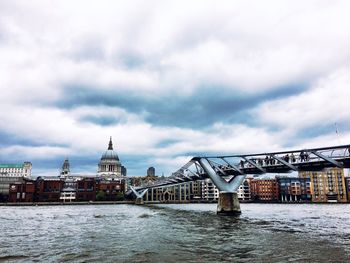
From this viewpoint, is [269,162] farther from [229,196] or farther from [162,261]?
[162,261]

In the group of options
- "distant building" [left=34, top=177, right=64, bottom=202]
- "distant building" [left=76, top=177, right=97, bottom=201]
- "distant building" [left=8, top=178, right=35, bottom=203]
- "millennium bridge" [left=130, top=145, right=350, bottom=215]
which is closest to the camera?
"millennium bridge" [left=130, top=145, right=350, bottom=215]

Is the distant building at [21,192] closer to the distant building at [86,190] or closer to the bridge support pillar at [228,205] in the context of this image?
the distant building at [86,190]

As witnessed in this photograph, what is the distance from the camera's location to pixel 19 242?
24.1m

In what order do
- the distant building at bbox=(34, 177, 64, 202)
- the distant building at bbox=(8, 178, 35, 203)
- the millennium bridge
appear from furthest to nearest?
1. the distant building at bbox=(34, 177, 64, 202)
2. the distant building at bbox=(8, 178, 35, 203)
3. the millennium bridge

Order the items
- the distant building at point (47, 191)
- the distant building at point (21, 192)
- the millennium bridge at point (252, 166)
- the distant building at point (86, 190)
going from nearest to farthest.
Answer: the millennium bridge at point (252, 166)
the distant building at point (21, 192)
the distant building at point (47, 191)
the distant building at point (86, 190)

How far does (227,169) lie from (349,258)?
4864 centimetres

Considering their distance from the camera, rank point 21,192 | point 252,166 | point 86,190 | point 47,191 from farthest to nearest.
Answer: point 86,190 < point 47,191 < point 21,192 < point 252,166

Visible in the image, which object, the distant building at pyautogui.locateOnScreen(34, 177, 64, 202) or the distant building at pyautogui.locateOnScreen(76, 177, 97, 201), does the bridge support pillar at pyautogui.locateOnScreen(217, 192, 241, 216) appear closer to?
the distant building at pyautogui.locateOnScreen(76, 177, 97, 201)

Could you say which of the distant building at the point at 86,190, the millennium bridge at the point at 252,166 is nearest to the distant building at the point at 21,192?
the distant building at the point at 86,190

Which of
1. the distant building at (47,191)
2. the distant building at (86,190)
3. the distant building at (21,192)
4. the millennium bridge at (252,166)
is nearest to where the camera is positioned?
the millennium bridge at (252,166)

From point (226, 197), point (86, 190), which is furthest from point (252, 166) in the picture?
point (86, 190)

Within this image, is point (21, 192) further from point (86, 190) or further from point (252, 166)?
point (252, 166)

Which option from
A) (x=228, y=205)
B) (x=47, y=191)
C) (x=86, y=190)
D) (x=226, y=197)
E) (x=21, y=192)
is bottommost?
(x=228, y=205)

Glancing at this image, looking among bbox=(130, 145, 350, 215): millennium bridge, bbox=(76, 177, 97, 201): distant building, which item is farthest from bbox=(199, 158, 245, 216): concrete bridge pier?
bbox=(76, 177, 97, 201): distant building
